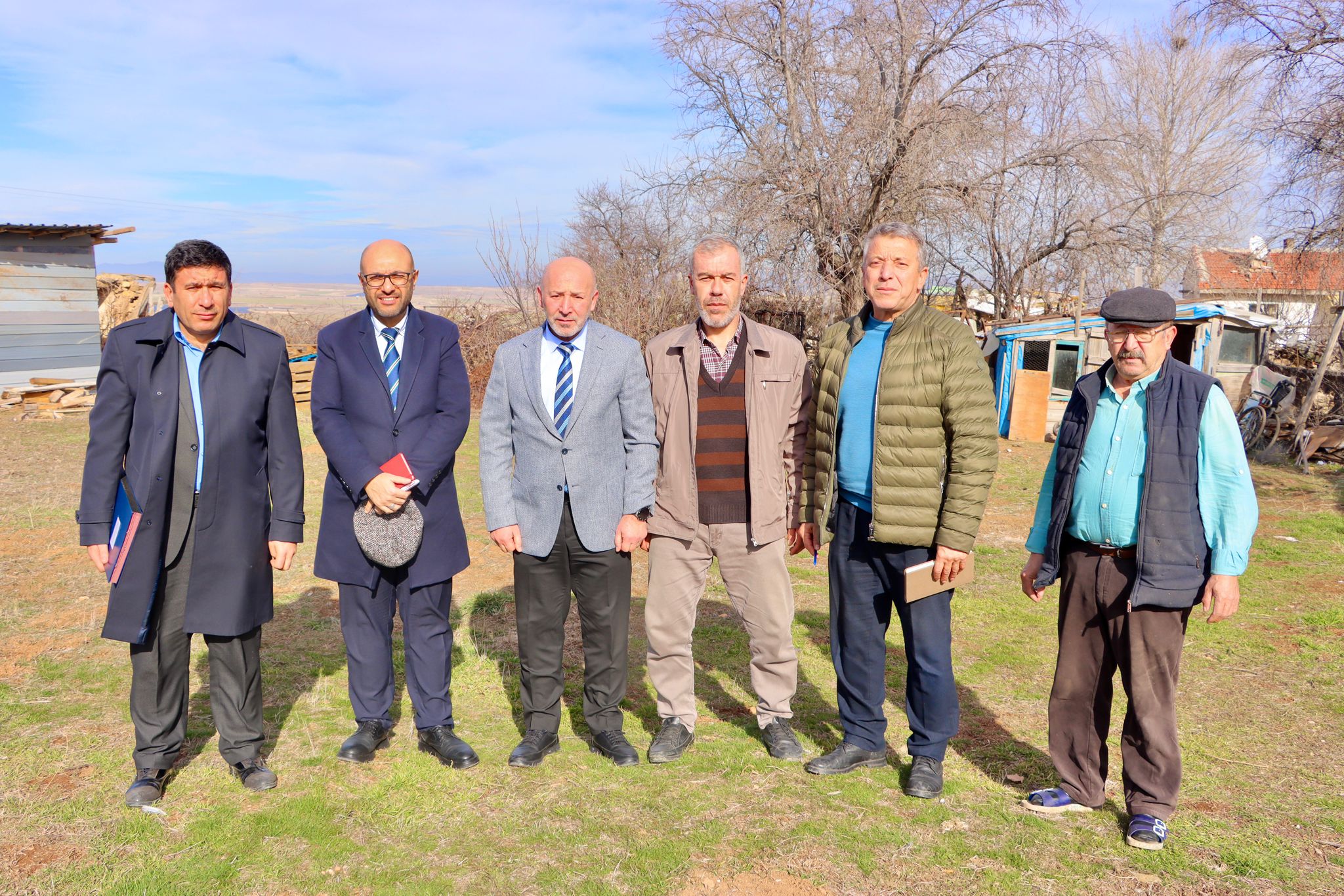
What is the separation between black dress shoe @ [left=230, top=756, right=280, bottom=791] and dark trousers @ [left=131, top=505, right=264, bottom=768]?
37 millimetres

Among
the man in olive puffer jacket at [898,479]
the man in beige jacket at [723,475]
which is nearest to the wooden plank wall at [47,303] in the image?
the man in beige jacket at [723,475]

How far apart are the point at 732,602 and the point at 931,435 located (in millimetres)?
1123

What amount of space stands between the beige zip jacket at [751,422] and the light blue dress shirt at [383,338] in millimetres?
1023

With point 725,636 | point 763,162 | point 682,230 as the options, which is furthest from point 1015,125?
point 725,636

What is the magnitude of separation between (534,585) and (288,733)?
146 cm

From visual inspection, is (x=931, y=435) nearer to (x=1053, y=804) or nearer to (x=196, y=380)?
(x=1053, y=804)

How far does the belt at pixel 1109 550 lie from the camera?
3.27 metres

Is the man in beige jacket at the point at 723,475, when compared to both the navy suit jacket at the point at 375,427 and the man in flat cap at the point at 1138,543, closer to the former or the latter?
the navy suit jacket at the point at 375,427

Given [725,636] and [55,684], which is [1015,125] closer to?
[725,636]

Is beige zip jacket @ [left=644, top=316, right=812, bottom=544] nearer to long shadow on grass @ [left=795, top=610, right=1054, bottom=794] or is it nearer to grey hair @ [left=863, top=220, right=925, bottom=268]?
grey hair @ [left=863, top=220, right=925, bottom=268]

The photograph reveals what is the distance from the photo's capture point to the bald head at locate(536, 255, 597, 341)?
3.70 meters

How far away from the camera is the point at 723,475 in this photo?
3846mm

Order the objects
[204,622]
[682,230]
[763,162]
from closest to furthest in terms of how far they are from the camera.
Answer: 1. [204,622]
2. [763,162]
3. [682,230]

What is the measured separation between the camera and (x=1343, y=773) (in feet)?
13.0
